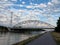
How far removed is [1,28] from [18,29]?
46.5 feet

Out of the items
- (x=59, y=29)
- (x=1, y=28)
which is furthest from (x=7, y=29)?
(x=59, y=29)

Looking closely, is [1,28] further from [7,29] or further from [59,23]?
[59,23]

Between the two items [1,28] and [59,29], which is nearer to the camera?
[59,29]

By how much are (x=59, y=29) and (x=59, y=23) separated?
4.52 metres

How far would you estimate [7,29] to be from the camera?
16625 centimetres

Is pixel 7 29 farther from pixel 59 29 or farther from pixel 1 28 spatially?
pixel 59 29

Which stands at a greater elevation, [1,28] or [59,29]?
[59,29]

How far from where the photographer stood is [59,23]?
106m

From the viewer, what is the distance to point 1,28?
170875 millimetres

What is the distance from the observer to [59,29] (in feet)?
360

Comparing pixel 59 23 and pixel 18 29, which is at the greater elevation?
pixel 59 23

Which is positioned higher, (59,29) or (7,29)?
(59,29)

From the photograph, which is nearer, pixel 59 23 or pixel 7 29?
pixel 59 23

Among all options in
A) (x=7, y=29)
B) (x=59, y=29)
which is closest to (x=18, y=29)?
(x=7, y=29)
